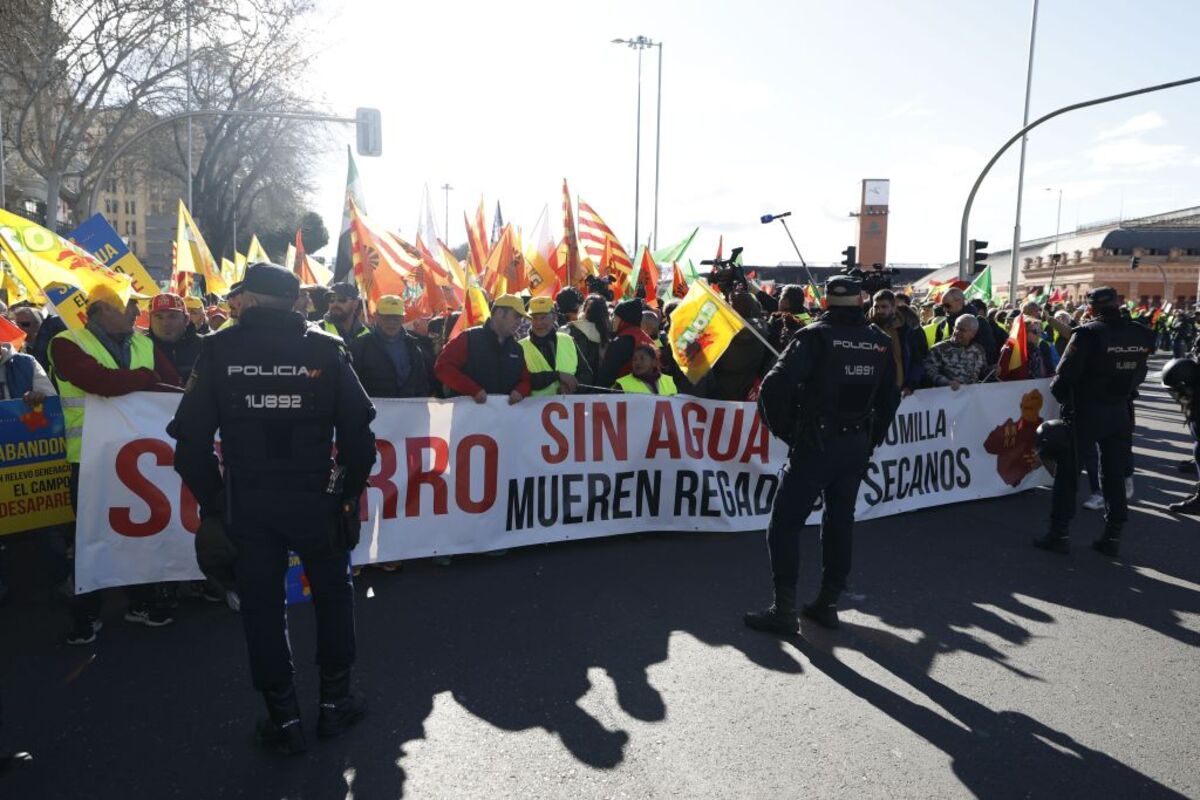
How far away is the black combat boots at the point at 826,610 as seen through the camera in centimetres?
463

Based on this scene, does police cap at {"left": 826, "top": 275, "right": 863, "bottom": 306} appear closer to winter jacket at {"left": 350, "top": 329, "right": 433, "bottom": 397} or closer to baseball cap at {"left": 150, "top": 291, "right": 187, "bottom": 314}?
winter jacket at {"left": 350, "top": 329, "right": 433, "bottom": 397}

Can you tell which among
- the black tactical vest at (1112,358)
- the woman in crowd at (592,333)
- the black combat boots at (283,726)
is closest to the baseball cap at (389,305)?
the woman in crowd at (592,333)

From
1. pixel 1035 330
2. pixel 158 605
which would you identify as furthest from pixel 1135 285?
pixel 158 605

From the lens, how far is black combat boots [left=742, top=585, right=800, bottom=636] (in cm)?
451

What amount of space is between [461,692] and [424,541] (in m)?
1.81

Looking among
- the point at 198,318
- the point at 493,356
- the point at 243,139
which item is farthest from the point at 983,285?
the point at 243,139

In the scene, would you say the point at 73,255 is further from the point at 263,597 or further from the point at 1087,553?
the point at 1087,553

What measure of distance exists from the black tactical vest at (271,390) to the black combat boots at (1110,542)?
5.53 metres

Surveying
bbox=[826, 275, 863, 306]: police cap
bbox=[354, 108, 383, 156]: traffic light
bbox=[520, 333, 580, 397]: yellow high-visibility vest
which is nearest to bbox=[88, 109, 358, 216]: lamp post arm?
bbox=[354, 108, 383, 156]: traffic light

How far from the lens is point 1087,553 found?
19.8ft

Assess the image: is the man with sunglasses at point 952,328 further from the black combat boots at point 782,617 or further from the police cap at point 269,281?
the police cap at point 269,281

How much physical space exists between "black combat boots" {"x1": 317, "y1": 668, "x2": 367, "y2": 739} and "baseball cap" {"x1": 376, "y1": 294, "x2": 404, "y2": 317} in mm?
2899

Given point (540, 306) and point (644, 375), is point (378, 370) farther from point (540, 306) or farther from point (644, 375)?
point (644, 375)

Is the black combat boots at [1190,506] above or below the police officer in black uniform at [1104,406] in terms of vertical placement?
below
